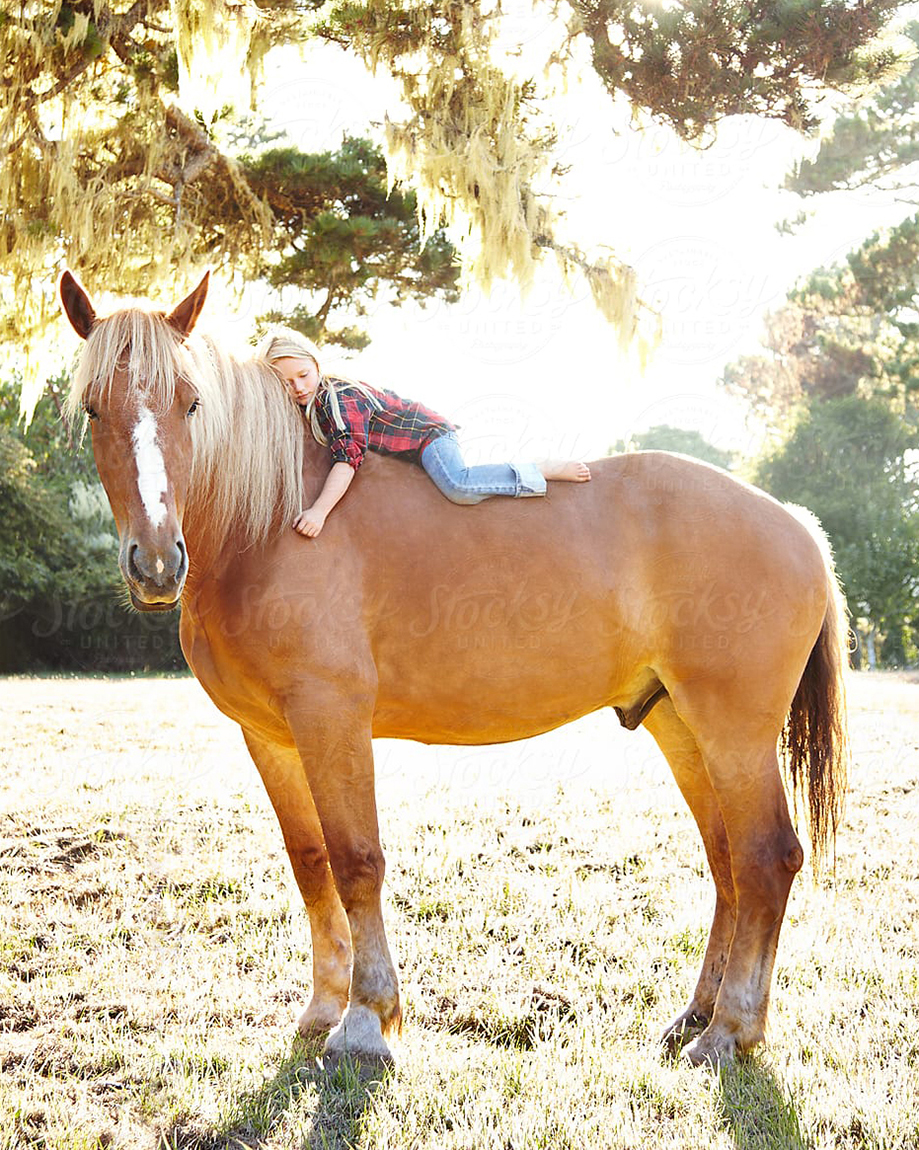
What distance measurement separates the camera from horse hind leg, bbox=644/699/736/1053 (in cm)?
316

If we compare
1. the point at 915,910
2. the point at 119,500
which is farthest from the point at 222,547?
the point at 915,910

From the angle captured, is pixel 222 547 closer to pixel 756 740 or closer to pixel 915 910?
pixel 756 740

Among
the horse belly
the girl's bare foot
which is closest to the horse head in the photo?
the horse belly

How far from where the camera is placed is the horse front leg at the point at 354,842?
9.31ft

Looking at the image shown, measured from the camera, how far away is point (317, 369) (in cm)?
323

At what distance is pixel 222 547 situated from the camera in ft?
9.95

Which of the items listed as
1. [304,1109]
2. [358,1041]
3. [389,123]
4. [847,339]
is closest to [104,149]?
[389,123]

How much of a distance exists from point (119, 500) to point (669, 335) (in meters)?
5.38

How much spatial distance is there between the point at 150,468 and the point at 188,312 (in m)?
0.59

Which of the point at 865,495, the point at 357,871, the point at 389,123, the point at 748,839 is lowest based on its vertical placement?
the point at 357,871

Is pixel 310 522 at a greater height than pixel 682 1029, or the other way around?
pixel 310 522

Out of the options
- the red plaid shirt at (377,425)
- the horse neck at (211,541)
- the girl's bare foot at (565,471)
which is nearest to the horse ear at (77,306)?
the horse neck at (211,541)

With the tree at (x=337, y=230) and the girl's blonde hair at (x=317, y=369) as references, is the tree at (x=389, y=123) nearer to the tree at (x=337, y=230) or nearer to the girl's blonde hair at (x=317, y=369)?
the tree at (x=337, y=230)

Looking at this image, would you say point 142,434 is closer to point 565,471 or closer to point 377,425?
point 377,425
